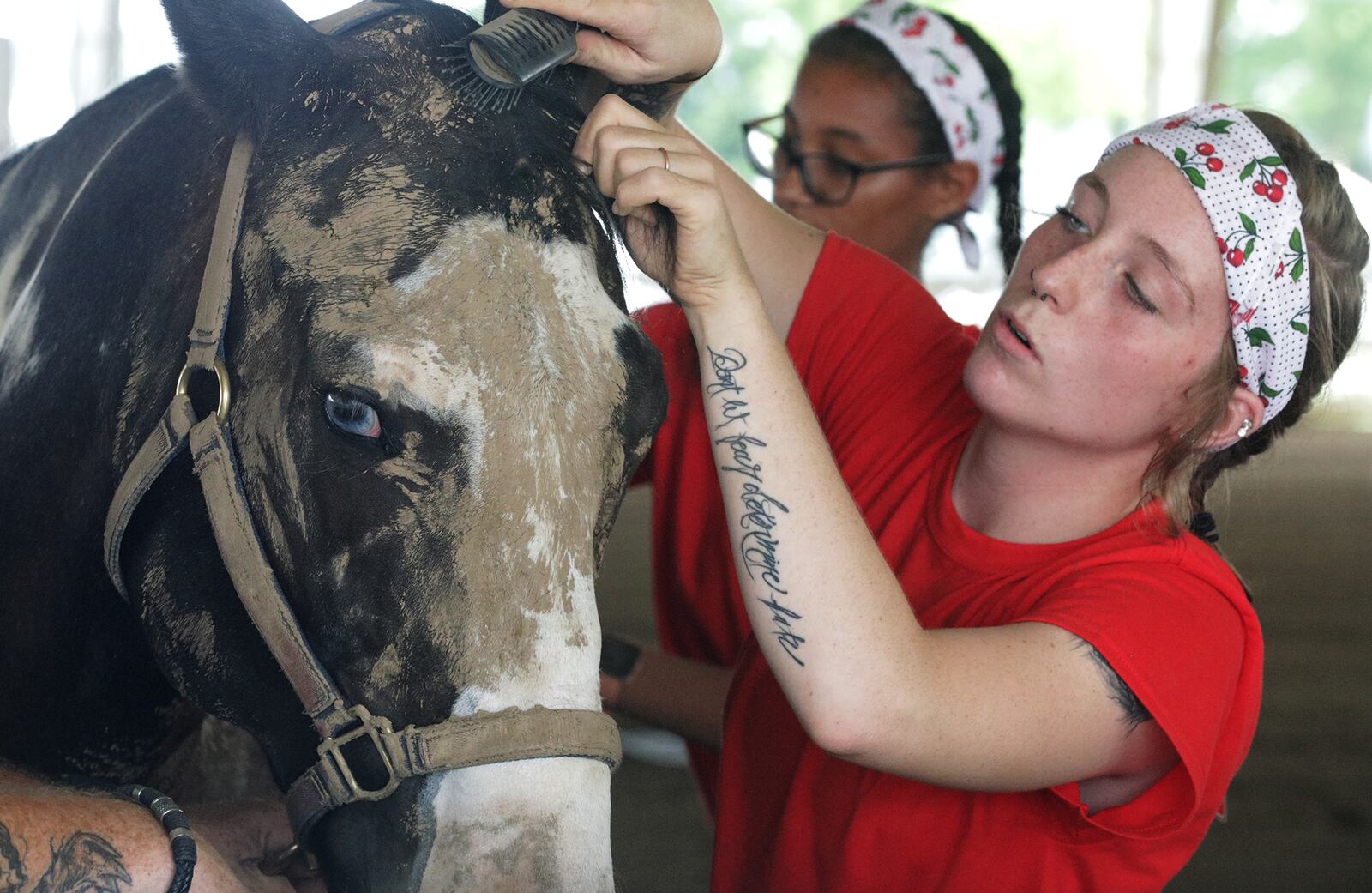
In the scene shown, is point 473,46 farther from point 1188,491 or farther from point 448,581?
point 1188,491

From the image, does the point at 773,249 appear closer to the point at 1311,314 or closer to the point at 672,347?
the point at 672,347

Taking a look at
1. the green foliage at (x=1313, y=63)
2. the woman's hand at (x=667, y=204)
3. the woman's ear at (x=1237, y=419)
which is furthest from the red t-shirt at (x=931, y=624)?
the green foliage at (x=1313, y=63)

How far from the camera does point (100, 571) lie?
127cm

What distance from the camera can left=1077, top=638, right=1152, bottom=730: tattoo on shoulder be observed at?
130 cm

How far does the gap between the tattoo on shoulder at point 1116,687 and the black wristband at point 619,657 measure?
92 centimetres

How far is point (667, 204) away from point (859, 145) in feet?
5.27

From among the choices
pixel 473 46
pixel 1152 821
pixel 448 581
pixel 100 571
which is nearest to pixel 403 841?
pixel 448 581

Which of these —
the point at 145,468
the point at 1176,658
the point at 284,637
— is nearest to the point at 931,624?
the point at 1176,658

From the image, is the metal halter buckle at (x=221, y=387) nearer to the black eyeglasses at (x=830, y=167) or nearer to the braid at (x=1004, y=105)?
the black eyeglasses at (x=830, y=167)

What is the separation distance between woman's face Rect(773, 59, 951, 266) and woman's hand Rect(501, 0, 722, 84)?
135 centimetres

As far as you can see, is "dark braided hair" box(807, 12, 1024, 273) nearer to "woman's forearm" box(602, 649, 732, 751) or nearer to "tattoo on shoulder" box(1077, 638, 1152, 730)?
"woman's forearm" box(602, 649, 732, 751)

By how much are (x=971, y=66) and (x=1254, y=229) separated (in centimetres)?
150

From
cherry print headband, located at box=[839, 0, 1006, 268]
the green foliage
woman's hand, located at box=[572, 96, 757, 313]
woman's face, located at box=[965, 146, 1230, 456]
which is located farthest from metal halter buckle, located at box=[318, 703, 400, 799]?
the green foliage

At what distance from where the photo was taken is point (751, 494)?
128cm
